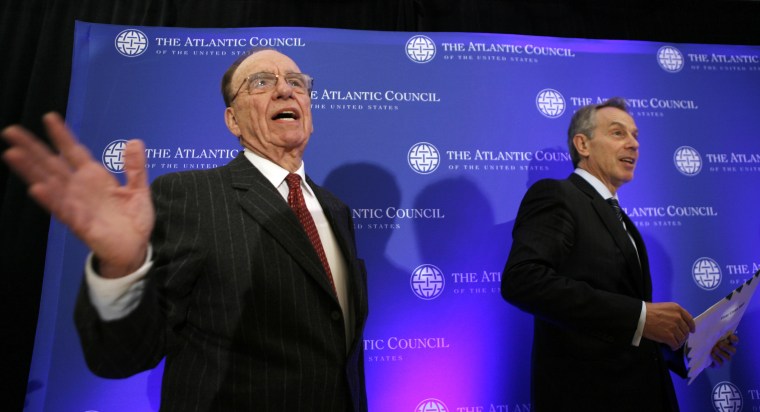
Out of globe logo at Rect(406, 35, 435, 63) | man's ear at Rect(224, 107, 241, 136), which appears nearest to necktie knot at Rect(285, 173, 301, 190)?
man's ear at Rect(224, 107, 241, 136)

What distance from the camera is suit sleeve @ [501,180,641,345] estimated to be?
1630 mm

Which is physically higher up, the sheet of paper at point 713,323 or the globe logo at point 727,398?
the sheet of paper at point 713,323

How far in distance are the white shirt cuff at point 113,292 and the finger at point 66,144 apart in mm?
170

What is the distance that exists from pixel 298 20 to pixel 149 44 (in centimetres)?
94

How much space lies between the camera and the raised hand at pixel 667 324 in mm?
1615

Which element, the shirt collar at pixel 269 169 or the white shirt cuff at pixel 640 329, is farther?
the white shirt cuff at pixel 640 329

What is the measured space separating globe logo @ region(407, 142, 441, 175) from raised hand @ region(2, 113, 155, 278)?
193cm

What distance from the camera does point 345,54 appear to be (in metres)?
2.87

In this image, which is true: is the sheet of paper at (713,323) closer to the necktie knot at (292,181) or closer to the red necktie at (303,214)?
the red necktie at (303,214)

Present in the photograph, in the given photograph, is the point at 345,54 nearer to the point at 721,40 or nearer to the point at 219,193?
the point at 219,193

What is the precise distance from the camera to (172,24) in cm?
310

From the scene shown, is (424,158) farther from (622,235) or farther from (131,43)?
(131,43)

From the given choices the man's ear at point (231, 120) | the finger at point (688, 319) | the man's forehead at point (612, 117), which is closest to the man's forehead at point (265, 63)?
the man's ear at point (231, 120)

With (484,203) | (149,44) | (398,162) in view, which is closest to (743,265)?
(484,203)
